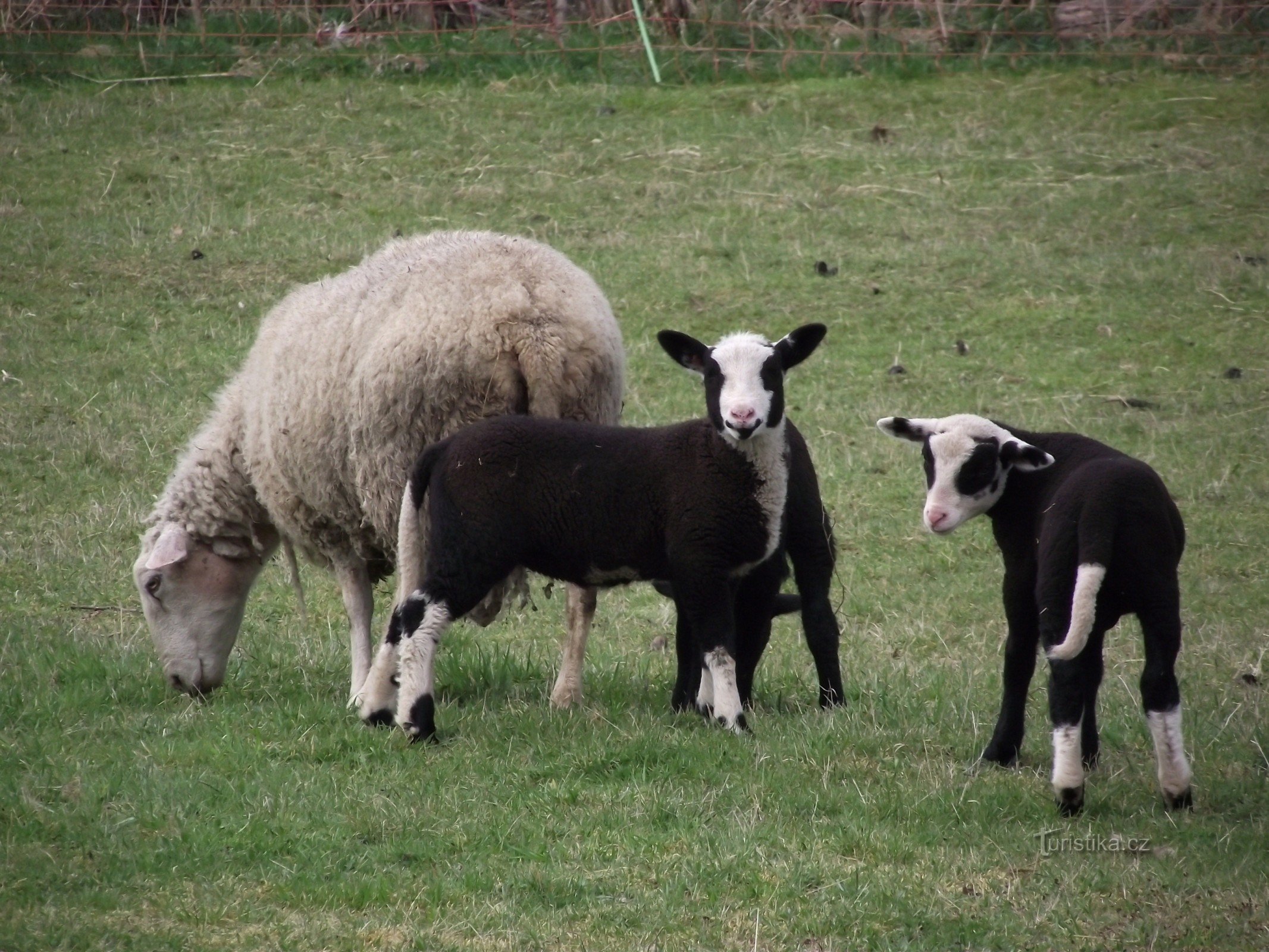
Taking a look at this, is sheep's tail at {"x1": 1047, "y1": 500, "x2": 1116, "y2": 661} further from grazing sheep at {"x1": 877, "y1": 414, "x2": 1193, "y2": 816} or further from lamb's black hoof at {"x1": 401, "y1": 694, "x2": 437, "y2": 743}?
lamb's black hoof at {"x1": 401, "y1": 694, "x2": 437, "y2": 743}

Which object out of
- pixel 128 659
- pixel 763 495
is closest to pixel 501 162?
pixel 128 659

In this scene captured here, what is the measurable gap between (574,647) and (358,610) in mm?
1196

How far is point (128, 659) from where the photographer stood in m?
7.58

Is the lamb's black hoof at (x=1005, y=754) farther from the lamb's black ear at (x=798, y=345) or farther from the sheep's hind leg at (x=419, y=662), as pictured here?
the sheep's hind leg at (x=419, y=662)

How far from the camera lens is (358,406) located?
7121 millimetres

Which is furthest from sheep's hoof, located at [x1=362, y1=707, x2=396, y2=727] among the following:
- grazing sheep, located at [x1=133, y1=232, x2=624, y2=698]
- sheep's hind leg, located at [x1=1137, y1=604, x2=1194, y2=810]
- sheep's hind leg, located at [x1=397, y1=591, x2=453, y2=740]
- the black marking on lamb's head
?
sheep's hind leg, located at [x1=1137, y1=604, x2=1194, y2=810]

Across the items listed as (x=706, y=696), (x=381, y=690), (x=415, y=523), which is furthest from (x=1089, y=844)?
(x=415, y=523)

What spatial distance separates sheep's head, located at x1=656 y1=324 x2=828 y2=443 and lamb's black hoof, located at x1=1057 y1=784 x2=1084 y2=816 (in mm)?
1748

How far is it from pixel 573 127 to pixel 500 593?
12.3 meters

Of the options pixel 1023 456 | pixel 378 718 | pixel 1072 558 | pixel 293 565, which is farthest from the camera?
pixel 293 565

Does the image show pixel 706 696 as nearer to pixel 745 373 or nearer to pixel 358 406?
pixel 745 373

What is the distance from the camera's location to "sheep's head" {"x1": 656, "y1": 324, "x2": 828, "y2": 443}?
19.5ft

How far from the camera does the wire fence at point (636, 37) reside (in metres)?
19.4

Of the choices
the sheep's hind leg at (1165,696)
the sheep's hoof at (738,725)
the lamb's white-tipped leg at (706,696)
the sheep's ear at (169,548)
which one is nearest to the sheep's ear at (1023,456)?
the sheep's hind leg at (1165,696)
